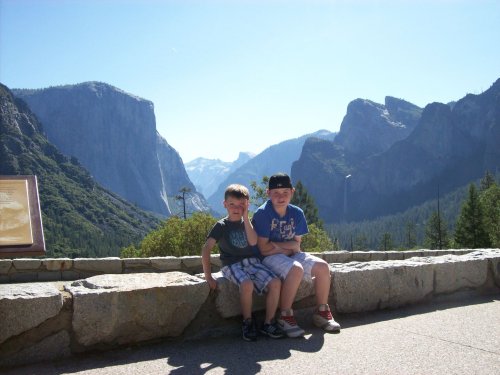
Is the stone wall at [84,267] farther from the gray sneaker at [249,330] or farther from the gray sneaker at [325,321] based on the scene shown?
the gray sneaker at [249,330]

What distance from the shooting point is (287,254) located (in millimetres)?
4363

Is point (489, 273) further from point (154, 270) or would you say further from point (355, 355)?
point (154, 270)

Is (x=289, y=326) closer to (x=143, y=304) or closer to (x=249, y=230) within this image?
(x=249, y=230)

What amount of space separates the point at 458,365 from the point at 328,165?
19385 centimetres

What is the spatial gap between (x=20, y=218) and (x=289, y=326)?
134 inches

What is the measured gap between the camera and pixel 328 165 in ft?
635

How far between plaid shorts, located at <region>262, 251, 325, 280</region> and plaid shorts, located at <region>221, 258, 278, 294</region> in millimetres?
85

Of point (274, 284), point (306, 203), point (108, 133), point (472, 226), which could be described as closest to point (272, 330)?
point (274, 284)

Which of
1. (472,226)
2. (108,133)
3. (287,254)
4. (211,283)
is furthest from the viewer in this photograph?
(108,133)

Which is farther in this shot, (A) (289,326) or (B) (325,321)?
(B) (325,321)

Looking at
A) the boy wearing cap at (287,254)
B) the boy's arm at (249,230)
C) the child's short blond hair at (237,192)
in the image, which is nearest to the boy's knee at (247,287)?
the boy wearing cap at (287,254)

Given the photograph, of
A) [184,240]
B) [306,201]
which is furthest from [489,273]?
[306,201]

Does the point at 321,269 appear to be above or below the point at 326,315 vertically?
above

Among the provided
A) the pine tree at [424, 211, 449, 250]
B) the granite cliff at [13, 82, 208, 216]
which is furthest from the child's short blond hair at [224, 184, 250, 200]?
the granite cliff at [13, 82, 208, 216]
